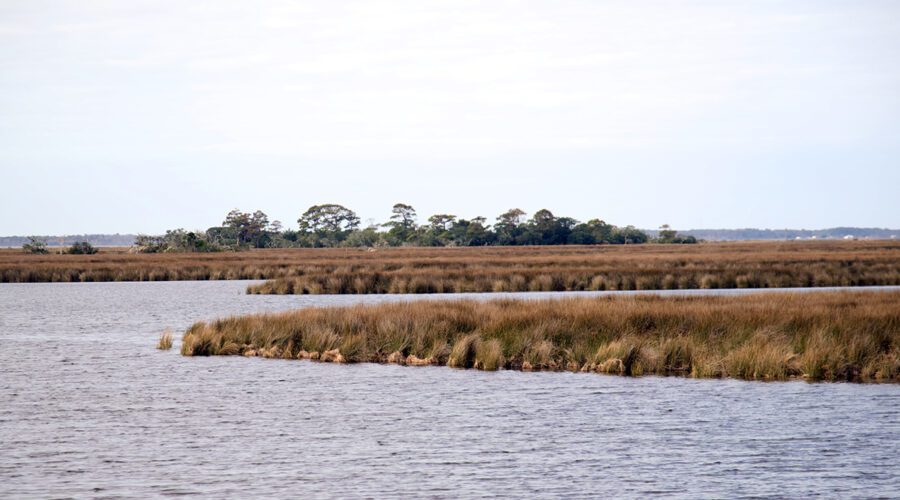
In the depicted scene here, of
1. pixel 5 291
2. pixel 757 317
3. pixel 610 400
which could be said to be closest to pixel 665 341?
pixel 757 317

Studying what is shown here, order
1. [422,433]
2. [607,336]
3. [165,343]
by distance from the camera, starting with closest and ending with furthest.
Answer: [422,433]
[607,336]
[165,343]

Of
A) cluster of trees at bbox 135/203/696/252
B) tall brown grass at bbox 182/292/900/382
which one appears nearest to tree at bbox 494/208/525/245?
cluster of trees at bbox 135/203/696/252

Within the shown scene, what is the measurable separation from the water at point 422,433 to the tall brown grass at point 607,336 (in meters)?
1.04

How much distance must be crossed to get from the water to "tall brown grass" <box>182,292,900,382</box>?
1.04 meters

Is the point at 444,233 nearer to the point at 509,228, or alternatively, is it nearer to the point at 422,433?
the point at 509,228

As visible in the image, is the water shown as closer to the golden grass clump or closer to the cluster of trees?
the golden grass clump

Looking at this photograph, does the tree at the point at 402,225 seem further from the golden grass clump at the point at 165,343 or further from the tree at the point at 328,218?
the golden grass clump at the point at 165,343

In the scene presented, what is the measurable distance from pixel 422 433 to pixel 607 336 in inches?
386

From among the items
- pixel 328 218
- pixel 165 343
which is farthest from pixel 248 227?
pixel 165 343

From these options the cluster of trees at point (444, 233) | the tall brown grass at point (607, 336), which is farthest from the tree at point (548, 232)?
the tall brown grass at point (607, 336)

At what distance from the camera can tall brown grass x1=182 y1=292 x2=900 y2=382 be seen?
25125 mm

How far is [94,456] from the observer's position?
17.5 meters

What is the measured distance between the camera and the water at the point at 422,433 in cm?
1560

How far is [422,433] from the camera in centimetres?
1931
